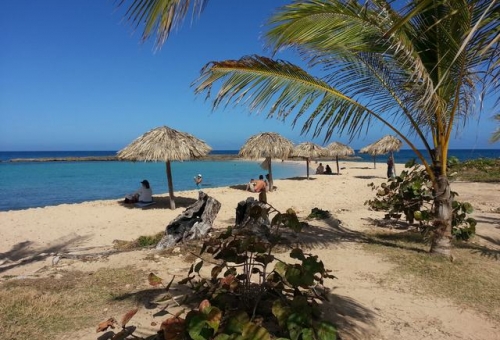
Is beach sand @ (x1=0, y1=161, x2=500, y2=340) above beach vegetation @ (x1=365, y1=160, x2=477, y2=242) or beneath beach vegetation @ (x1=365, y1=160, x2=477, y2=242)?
beneath

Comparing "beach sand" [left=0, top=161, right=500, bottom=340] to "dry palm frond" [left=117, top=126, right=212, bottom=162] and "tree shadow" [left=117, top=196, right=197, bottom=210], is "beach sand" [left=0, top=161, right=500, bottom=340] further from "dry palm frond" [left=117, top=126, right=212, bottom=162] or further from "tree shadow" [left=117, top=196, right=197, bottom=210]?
"dry palm frond" [left=117, top=126, right=212, bottom=162]

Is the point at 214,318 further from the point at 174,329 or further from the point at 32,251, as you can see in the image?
the point at 32,251

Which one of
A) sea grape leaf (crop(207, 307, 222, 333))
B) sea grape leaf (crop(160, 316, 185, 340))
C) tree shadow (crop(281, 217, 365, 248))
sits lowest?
tree shadow (crop(281, 217, 365, 248))

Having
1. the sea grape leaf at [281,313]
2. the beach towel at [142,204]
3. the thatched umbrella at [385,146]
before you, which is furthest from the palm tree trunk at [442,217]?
the thatched umbrella at [385,146]

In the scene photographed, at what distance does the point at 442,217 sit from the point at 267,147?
980cm

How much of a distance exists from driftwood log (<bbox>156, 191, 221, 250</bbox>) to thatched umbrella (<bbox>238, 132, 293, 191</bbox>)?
7832 millimetres

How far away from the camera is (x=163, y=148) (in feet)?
31.0

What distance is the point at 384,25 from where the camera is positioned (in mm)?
3436

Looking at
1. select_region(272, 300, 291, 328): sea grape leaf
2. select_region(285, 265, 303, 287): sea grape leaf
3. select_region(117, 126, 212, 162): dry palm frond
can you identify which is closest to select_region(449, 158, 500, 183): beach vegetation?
select_region(117, 126, 212, 162): dry palm frond

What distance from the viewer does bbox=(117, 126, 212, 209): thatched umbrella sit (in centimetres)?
941

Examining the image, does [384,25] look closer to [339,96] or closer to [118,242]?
[339,96]

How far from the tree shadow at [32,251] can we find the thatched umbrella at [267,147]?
7726mm

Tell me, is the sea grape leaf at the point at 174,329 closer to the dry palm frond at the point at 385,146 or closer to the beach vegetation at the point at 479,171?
the beach vegetation at the point at 479,171

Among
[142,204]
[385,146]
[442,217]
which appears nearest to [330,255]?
[442,217]
